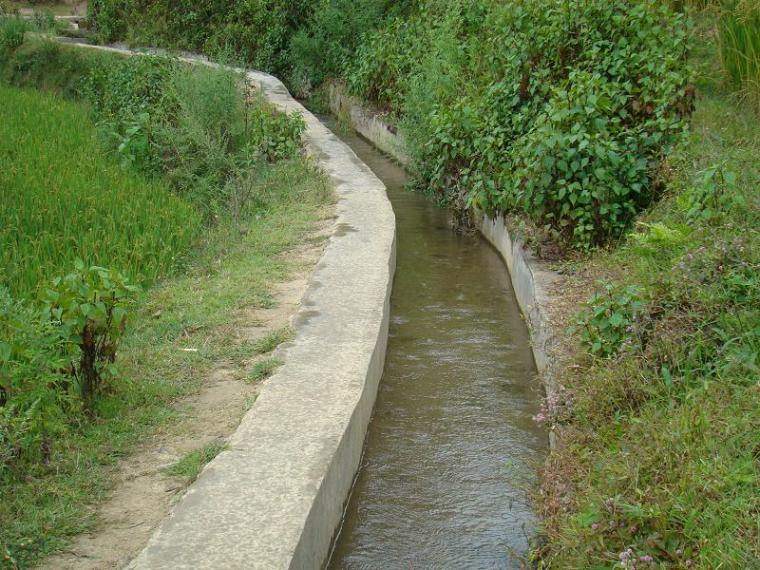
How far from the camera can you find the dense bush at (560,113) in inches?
228

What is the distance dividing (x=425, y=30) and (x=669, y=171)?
666 centimetres

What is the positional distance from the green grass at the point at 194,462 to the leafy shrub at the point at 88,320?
1.83ft

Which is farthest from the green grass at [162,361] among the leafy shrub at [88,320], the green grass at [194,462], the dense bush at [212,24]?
the dense bush at [212,24]

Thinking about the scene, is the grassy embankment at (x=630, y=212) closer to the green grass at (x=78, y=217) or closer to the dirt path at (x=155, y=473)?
the dirt path at (x=155, y=473)

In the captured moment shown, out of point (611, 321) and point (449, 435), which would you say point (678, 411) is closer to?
point (611, 321)

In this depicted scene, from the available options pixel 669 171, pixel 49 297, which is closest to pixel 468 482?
pixel 49 297

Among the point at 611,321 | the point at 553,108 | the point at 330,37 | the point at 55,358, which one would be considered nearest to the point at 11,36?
the point at 330,37

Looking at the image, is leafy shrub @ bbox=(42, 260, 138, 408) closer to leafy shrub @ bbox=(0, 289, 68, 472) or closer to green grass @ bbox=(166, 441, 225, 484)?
leafy shrub @ bbox=(0, 289, 68, 472)

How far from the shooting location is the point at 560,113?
19.0 ft

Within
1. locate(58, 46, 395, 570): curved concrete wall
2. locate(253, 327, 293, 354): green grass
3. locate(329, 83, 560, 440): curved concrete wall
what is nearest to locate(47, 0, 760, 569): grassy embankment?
locate(329, 83, 560, 440): curved concrete wall

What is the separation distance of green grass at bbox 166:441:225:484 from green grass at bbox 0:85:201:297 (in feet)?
7.25

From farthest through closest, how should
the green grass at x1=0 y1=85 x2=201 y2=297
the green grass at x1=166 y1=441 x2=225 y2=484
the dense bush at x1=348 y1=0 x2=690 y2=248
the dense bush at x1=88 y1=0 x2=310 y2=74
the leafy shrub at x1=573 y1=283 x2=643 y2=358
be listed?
the dense bush at x1=88 y1=0 x2=310 y2=74
the green grass at x1=0 y1=85 x2=201 y2=297
the dense bush at x1=348 y1=0 x2=690 y2=248
the leafy shrub at x1=573 y1=283 x2=643 y2=358
the green grass at x1=166 y1=441 x2=225 y2=484

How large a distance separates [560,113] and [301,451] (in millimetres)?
3228

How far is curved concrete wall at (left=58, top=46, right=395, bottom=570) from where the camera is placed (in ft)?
9.39
